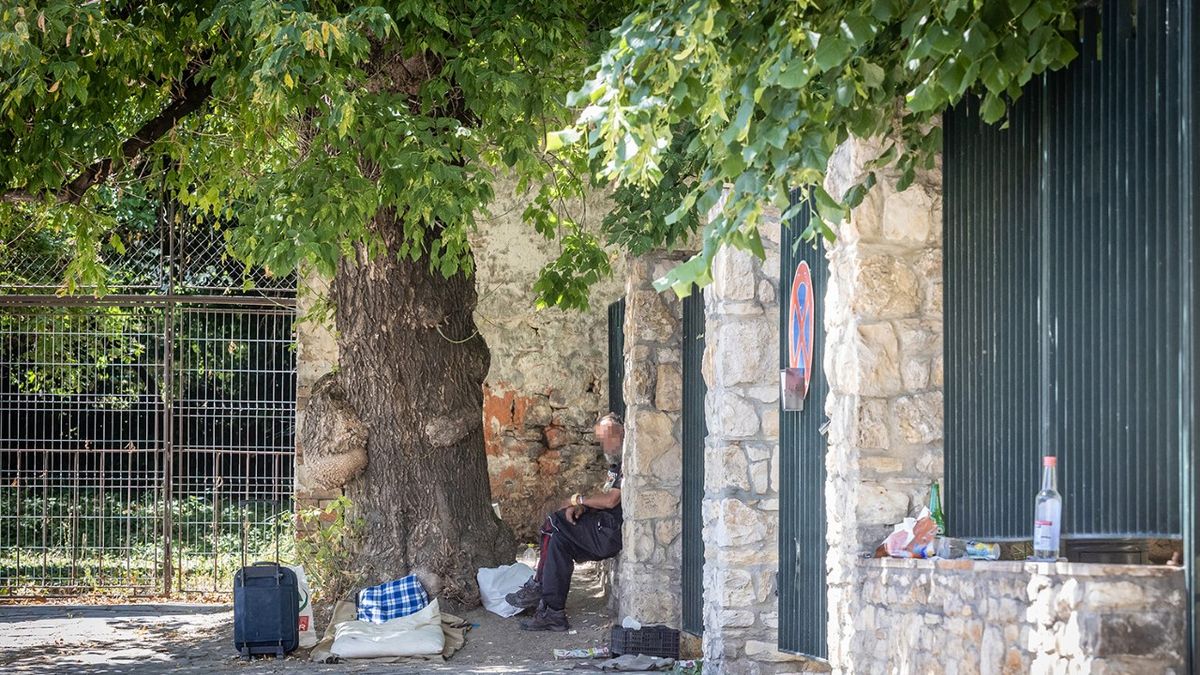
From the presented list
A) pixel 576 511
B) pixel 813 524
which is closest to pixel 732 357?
pixel 813 524

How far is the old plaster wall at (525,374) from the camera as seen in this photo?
15.0 meters

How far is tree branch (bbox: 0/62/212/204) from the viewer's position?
1036 cm

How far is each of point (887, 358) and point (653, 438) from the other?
3.96 meters

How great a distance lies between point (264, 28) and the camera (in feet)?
27.0

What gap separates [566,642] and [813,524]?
3223 millimetres

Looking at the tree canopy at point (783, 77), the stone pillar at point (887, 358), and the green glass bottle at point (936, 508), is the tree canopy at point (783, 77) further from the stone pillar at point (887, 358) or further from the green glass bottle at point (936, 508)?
Result: the green glass bottle at point (936, 508)

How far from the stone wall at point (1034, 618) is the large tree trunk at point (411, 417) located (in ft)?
19.8

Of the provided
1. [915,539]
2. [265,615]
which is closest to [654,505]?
[265,615]

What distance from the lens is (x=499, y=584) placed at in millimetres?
10805

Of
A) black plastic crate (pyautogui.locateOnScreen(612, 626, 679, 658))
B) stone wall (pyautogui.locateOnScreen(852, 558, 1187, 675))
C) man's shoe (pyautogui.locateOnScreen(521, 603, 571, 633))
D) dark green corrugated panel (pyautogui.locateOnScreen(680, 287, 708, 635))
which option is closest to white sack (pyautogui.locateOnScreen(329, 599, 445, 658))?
man's shoe (pyautogui.locateOnScreen(521, 603, 571, 633))

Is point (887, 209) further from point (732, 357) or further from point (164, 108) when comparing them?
point (164, 108)

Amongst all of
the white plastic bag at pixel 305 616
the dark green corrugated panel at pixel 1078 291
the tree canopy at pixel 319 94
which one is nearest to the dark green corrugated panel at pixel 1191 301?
the dark green corrugated panel at pixel 1078 291

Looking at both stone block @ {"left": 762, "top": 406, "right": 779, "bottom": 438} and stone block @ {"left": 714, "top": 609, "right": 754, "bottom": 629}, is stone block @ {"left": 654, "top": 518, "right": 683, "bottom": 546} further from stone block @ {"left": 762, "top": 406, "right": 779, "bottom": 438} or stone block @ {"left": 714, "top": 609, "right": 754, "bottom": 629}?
stone block @ {"left": 762, "top": 406, "right": 779, "bottom": 438}

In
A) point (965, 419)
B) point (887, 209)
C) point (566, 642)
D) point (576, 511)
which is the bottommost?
point (566, 642)
